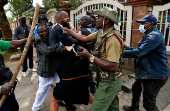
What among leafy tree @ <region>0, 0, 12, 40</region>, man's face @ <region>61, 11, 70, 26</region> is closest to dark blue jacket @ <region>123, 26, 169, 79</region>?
man's face @ <region>61, 11, 70, 26</region>

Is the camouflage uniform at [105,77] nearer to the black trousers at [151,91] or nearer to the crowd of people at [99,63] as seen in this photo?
the crowd of people at [99,63]

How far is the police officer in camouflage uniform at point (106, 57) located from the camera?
1.65 metres

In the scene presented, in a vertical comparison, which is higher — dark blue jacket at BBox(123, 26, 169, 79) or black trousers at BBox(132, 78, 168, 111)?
dark blue jacket at BBox(123, 26, 169, 79)

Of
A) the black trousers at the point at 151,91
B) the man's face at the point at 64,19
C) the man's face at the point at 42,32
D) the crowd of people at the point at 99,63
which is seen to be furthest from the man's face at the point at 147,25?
the man's face at the point at 42,32

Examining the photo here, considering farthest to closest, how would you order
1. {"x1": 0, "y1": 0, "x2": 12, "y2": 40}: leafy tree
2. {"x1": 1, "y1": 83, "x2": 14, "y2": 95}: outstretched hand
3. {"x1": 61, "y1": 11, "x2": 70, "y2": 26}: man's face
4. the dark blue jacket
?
1. {"x1": 0, "y1": 0, "x2": 12, "y2": 40}: leafy tree
2. {"x1": 61, "y1": 11, "x2": 70, "y2": 26}: man's face
3. the dark blue jacket
4. {"x1": 1, "y1": 83, "x2": 14, "y2": 95}: outstretched hand

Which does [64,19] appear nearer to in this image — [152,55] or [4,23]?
[152,55]

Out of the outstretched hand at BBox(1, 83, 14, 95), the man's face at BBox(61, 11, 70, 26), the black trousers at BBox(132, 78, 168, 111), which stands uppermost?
the man's face at BBox(61, 11, 70, 26)

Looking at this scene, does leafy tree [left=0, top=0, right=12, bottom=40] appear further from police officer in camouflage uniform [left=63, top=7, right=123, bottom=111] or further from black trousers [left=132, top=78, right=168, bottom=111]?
black trousers [left=132, top=78, right=168, bottom=111]

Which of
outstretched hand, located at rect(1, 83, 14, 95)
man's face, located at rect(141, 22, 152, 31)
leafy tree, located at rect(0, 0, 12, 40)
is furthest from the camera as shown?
leafy tree, located at rect(0, 0, 12, 40)

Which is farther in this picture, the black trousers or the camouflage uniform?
the black trousers

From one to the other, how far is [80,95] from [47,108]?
117 cm

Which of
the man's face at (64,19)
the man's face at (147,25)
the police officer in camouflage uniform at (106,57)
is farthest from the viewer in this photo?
the man's face at (64,19)

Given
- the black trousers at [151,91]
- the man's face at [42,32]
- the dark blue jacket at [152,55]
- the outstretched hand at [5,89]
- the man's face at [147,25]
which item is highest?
the man's face at [147,25]

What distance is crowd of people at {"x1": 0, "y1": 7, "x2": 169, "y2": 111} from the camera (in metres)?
1.71
